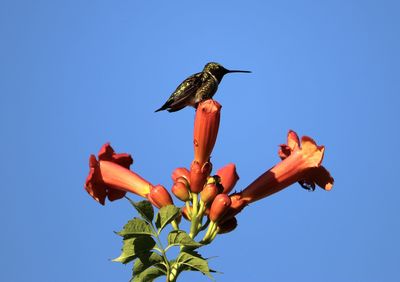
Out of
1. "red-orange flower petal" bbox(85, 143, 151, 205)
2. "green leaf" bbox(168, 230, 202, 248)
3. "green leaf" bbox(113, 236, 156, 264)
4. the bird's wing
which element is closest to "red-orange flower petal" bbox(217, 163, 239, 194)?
"red-orange flower petal" bbox(85, 143, 151, 205)

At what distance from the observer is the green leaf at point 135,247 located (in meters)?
4.80

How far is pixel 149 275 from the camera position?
16.3ft

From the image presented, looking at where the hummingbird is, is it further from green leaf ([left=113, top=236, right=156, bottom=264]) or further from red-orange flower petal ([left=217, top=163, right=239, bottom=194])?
green leaf ([left=113, top=236, right=156, bottom=264])

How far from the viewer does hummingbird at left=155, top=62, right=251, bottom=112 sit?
23.6 feet

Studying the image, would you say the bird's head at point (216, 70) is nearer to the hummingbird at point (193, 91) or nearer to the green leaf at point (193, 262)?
the hummingbird at point (193, 91)

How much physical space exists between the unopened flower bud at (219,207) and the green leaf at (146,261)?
73 centimetres

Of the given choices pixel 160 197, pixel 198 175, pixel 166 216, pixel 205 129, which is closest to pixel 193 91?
pixel 205 129

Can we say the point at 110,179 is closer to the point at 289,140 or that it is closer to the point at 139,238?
the point at 139,238

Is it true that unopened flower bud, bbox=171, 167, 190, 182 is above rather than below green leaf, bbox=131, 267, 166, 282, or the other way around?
above

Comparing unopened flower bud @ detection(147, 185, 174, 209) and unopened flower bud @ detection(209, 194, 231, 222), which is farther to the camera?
unopened flower bud @ detection(147, 185, 174, 209)

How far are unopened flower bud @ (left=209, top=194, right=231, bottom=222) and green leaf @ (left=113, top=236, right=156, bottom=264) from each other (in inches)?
31.7

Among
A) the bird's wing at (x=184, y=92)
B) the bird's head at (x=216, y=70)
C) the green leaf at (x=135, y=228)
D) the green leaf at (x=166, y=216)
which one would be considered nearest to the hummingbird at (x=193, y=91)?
the bird's wing at (x=184, y=92)

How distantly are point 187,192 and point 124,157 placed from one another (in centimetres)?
120

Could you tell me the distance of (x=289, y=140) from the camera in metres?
6.67
